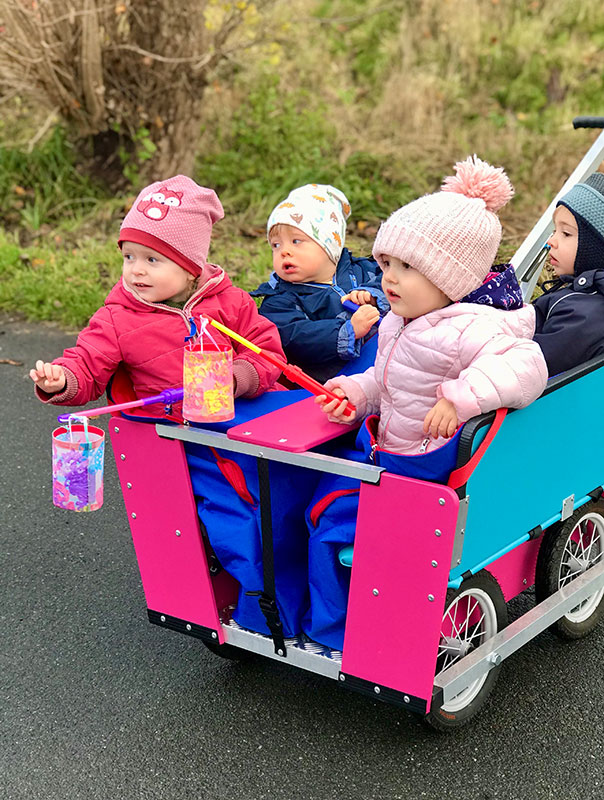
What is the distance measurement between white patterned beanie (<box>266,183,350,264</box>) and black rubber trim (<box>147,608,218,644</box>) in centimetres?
130

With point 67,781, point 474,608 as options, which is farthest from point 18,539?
point 474,608

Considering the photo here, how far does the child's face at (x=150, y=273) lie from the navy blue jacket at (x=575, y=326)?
1.04 meters

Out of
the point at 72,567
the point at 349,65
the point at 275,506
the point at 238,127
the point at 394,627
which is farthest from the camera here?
the point at 349,65

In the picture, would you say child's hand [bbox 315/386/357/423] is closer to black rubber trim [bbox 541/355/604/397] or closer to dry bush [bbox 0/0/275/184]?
black rubber trim [bbox 541/355/604/397]

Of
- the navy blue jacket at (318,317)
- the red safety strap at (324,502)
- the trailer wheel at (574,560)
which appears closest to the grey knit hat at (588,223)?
the navy blue jacket at (318,317)

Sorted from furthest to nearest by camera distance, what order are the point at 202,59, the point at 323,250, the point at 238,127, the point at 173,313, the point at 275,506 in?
A: 1. the point at 238,127
2. the point at 202,59
3. the point at 323,250
4. the point at 173,313
5. the point at 275,506

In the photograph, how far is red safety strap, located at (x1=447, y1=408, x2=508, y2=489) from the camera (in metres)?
2.17

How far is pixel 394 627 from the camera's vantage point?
231cm

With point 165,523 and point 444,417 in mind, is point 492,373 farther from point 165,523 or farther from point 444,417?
point 165,523

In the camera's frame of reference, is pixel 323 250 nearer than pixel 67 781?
No

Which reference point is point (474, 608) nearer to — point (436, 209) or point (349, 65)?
point (436, 209)

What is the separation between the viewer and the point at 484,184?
8.52ft

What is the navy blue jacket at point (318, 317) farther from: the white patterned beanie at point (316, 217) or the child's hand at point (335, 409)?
the child's hand at point (335, 409)

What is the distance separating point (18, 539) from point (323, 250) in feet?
5.24
